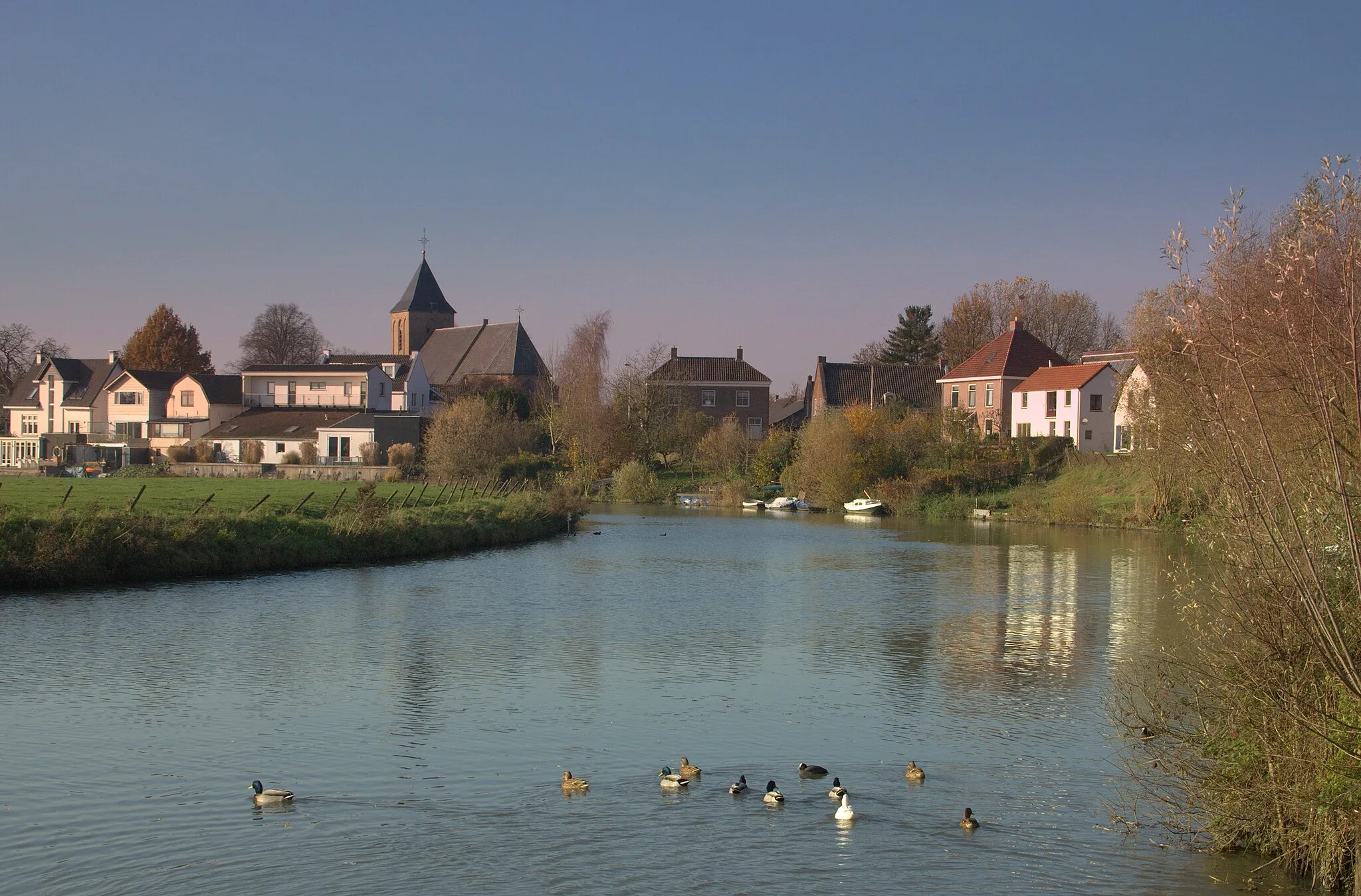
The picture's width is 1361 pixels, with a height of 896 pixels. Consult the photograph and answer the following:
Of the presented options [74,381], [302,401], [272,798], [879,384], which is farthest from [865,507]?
[74,381]

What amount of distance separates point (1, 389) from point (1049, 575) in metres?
95.1

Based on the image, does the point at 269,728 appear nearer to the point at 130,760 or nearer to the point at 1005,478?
Answer: the point at 130,760

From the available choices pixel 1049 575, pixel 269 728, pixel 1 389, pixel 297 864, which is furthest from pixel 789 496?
pixel 1 389

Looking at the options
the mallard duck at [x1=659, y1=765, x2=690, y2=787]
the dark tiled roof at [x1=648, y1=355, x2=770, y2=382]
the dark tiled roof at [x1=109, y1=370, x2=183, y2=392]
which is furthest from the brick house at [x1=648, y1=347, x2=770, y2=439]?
the mallard duck at [x1=659, y1=765, x2=690, y2=787]

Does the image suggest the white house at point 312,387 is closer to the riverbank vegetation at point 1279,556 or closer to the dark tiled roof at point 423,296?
the dark tiled roof at point 423,296

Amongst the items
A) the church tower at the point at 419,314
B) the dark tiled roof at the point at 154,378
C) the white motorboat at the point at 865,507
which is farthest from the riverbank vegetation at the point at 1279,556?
the church tower at the point at 419,314

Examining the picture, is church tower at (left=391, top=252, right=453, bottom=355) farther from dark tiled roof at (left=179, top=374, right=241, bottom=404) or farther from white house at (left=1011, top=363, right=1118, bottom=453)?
white house at (left=1011, top=363, right=1118, bottom=453)

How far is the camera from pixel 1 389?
100 metres

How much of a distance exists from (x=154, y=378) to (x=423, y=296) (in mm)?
→ 36300

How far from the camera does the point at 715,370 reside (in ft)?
294

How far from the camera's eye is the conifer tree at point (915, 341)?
95.6 meters

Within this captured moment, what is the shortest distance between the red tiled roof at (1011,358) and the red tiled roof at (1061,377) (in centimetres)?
116

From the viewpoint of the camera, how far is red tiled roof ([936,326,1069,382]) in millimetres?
71500

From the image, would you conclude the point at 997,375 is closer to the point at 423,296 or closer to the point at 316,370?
the point at 316,370
